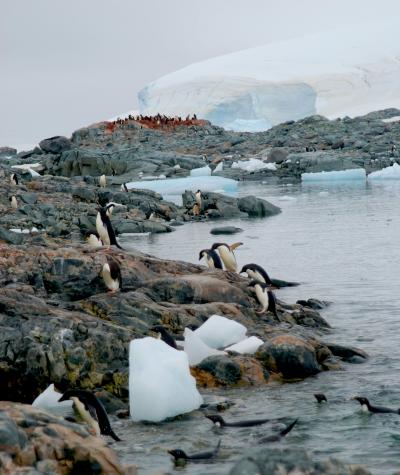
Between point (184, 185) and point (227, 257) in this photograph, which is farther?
point (184, 185)

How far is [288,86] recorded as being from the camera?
6931cm

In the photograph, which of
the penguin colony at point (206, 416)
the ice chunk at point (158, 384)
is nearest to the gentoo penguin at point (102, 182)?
the penguin colony at point (206, 416)

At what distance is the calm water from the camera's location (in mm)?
6762

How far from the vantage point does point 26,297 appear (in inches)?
376

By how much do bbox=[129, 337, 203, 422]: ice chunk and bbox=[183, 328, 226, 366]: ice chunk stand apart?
1127 millimetres

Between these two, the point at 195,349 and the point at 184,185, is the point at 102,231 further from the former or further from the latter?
the point at 184,185

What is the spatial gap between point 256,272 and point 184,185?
2198 cm

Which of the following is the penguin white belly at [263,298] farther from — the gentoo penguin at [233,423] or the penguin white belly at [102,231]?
the penguin white belly at [102,231]

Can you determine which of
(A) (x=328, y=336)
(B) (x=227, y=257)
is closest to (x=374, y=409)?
(A) (x=328, y=336)

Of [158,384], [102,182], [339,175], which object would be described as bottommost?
[158,384]

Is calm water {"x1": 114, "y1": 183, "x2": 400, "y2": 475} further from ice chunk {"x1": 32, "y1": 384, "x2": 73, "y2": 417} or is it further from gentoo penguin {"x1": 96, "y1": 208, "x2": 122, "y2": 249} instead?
gentoo penguin {"x1": 96, "y1": 208, "x2": 122, "y2": 249}

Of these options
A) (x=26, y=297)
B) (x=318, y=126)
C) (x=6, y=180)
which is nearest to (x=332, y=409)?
(x=26, y=297)

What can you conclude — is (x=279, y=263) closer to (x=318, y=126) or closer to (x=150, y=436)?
(x=150, y=436)

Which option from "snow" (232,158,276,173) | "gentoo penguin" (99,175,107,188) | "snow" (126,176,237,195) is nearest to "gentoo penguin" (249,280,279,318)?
"gentoo penguin" (99,175,107,188)
